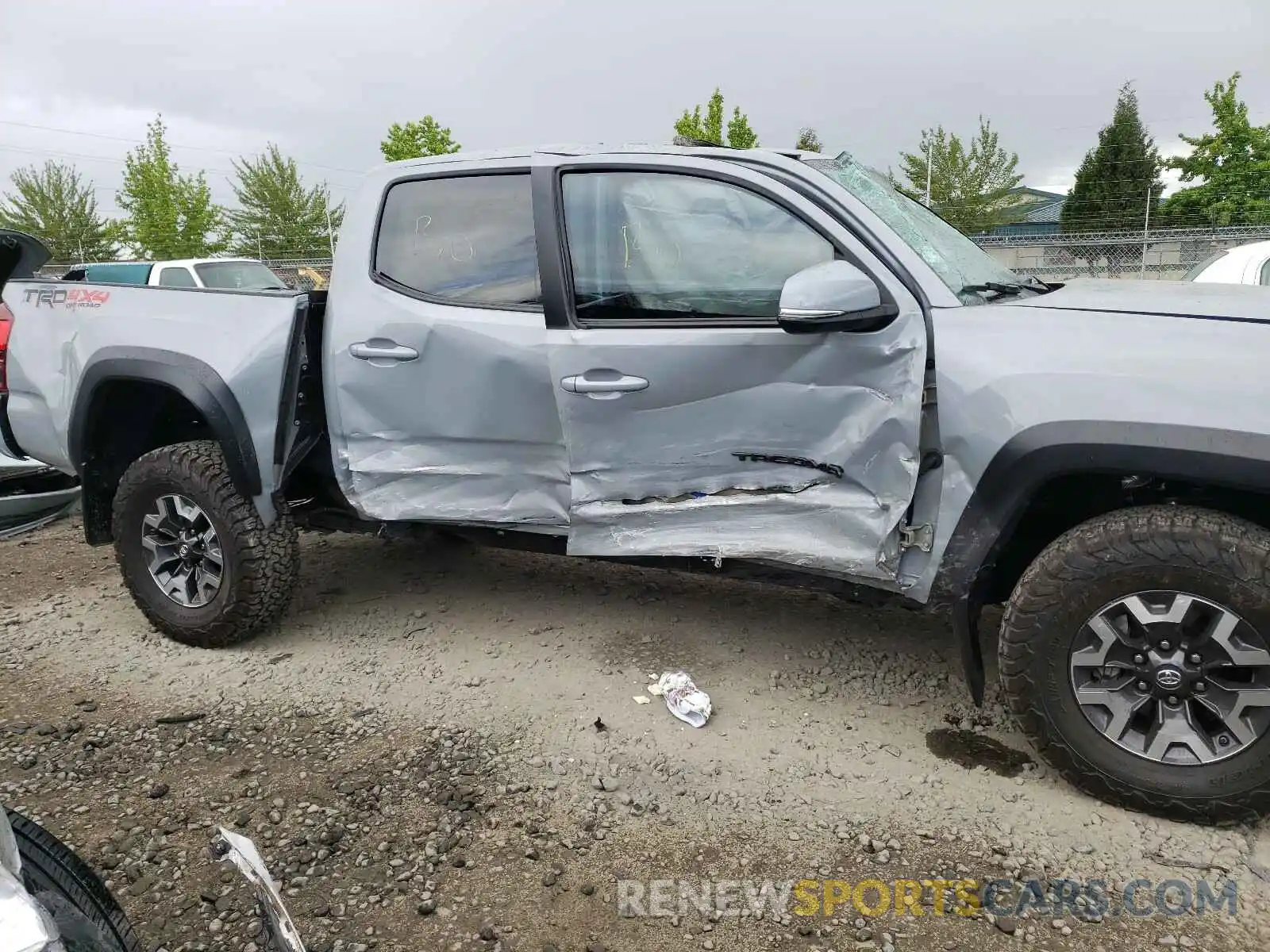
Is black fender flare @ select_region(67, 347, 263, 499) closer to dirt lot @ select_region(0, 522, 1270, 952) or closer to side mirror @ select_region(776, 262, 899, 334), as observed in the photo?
dirt lot @ select_region(0, 522, 1270, 952)

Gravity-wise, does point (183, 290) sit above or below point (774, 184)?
below

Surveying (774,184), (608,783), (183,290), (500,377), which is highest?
(774,184)

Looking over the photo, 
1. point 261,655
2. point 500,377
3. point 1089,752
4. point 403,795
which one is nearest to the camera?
point 1089,752

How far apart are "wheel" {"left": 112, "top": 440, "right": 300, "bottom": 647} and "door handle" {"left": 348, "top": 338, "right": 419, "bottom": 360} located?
2.53 ft

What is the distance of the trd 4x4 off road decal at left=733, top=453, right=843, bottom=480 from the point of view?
2.82 m

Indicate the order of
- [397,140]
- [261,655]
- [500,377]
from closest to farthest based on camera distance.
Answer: [500,377] < [261,655] < [397,140]

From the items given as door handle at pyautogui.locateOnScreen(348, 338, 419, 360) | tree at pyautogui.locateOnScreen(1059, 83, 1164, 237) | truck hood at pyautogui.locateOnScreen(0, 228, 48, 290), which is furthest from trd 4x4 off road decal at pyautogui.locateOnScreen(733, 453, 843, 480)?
tree at pyautogui.locateOnScreen(1059, 83, 1164, 237)

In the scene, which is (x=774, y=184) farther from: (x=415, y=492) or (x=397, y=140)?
(x=397, y=140)

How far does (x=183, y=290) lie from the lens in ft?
12.2

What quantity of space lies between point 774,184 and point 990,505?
122cm

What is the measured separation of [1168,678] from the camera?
7.88ft

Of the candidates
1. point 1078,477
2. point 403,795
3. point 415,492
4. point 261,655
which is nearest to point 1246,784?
point 1078,477

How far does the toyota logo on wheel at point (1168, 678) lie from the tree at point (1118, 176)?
1467 inches

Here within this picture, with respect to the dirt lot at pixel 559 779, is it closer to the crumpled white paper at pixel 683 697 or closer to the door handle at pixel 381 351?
the crumpled white paper at pixel 683 697
